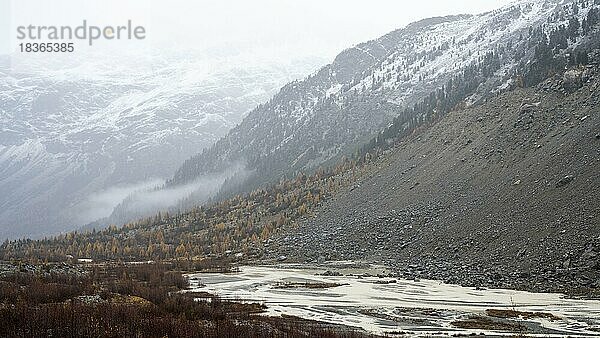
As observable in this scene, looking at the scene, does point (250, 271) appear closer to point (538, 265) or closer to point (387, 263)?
point (387, 263)

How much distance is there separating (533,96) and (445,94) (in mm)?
63139

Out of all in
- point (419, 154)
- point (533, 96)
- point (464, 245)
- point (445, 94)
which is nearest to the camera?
point (464, 245)

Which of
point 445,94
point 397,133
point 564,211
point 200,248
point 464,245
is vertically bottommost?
point 200,248

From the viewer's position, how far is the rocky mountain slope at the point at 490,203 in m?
51.4

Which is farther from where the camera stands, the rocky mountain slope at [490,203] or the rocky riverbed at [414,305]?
the rocky mountain slope at [490,203]

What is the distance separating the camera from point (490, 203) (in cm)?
7050

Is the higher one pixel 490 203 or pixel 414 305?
pixel 490 203

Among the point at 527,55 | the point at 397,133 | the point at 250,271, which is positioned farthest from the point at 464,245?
the point at 527,55

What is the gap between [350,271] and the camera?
68812 mm

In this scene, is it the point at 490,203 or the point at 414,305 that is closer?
the point at 414,305

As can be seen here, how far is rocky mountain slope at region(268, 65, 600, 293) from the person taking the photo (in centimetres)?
5141

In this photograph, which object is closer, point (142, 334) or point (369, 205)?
point (142, 334)

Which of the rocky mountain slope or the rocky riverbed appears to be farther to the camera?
the rocky mountain slope

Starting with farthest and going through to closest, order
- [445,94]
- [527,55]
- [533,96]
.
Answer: [445,94] < [527,55] < [533,96]
